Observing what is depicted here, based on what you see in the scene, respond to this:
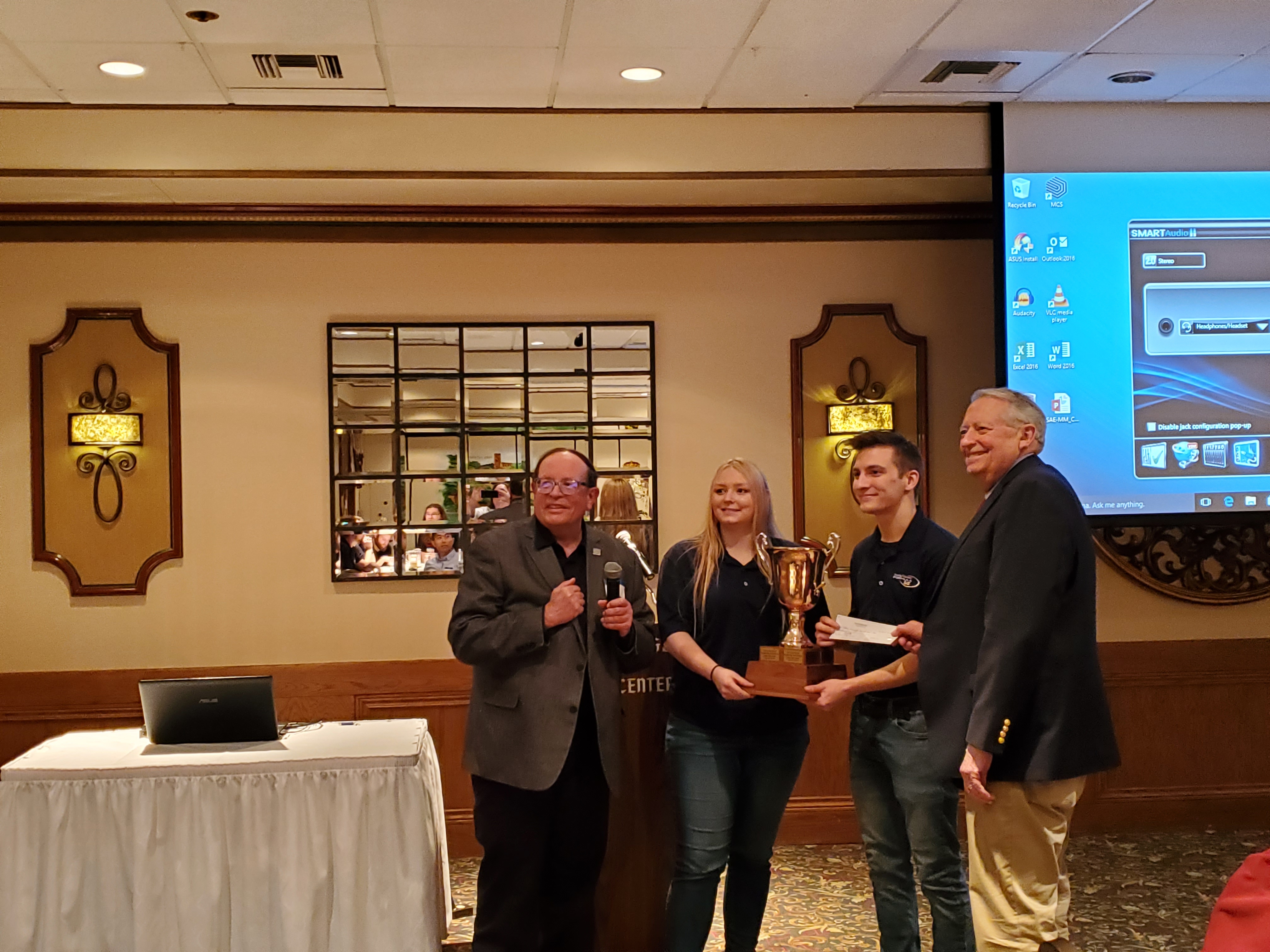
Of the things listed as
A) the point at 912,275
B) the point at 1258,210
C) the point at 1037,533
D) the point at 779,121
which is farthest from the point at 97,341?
the point at 1258,210

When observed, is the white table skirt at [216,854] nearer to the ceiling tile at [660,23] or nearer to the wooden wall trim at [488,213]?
the ceiling tile at [660,23]

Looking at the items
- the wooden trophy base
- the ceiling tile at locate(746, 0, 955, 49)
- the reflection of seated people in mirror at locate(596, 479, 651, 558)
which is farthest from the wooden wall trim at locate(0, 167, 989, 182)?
the wooden trophy base

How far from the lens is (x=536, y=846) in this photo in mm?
3311

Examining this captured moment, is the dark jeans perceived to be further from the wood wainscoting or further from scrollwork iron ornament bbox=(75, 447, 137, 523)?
scrollwork iron ornament bbox=(75, 447, 137, 523)

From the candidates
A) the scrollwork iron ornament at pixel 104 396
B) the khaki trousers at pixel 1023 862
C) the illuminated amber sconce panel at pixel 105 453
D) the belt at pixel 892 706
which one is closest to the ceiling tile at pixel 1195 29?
the belt at pixel 892 706

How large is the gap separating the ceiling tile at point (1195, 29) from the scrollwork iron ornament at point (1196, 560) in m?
2.13

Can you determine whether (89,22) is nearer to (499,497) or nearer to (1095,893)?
(499,497)

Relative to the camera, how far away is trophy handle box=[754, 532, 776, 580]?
3.28 m

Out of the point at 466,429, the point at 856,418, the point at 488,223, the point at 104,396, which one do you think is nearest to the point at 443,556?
the point at 466,429

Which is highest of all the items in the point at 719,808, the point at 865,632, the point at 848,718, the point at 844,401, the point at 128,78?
the point at 128,78

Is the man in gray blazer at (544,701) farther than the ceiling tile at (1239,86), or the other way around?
the ceiling tile at (1239,86)

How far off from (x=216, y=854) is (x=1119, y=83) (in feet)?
13.5

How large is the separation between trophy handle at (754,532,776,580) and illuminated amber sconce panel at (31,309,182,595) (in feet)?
9.60

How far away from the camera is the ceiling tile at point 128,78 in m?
3.89
